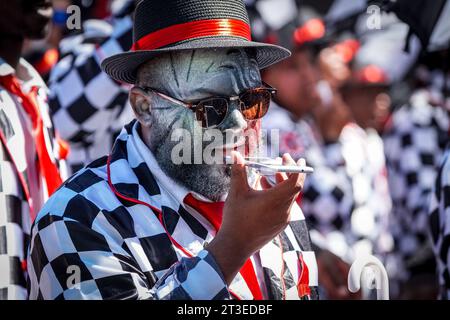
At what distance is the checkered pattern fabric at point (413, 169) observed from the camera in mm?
7449

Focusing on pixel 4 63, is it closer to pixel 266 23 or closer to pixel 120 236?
pixel 120 236

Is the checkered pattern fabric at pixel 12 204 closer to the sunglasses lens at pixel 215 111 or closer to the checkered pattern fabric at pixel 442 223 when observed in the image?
the sunglasses lens at pixel 215 111

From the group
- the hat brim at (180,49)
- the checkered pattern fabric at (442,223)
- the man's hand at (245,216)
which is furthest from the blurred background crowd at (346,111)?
the man's hand at (245,216)

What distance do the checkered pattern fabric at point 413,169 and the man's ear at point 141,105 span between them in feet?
15.2

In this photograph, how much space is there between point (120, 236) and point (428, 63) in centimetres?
664

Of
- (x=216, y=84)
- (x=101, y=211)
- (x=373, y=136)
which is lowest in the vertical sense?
(x=373, y=136)

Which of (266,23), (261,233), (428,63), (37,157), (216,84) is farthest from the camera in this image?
(428,63)

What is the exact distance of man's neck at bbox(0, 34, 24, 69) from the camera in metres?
3.81

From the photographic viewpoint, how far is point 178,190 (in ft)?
9.45

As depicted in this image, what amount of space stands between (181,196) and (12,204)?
87 centimetres

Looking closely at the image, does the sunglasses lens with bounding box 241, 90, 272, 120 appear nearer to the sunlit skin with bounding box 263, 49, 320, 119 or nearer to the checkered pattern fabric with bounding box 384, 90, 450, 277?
the sunlit skin with bounding box 263, 49, 320, 119

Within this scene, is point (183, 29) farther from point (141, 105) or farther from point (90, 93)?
point (90, 93)
